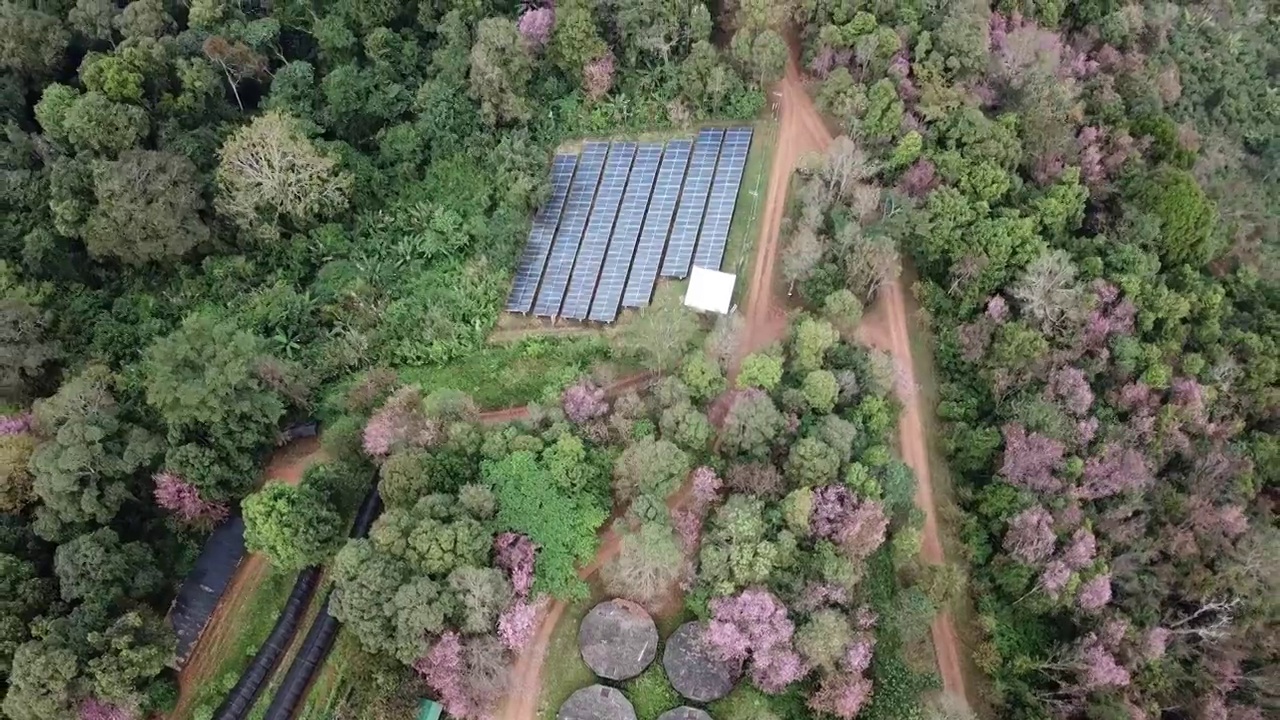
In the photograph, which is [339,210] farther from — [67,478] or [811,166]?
[811,166]

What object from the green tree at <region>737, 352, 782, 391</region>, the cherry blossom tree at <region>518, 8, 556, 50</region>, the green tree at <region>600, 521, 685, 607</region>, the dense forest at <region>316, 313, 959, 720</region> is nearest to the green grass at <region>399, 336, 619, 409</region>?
the dense forest at <region>316, 313, 959, 720</region>

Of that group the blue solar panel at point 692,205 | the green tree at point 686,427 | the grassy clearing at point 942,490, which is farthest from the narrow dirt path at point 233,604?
the grassy clearing at point 942,490

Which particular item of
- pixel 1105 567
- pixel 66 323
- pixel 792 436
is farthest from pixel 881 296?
pixel 66 323

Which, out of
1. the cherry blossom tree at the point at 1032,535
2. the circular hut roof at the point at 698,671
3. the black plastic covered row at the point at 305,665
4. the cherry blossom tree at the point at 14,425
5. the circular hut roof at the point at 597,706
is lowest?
the black plastic covered row at the point at 305,665

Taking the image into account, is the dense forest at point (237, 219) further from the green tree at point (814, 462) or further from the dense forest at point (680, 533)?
the green tree at point (814, 462)

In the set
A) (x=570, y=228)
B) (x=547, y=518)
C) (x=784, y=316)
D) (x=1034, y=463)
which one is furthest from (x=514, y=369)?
(x=1034, y=463)

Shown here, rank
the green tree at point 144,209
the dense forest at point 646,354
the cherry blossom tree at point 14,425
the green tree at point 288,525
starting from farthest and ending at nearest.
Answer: the green tree at point 144,209, the cherry blossom tree at point 14,425, the green tree at point 288,525, the dense forest at point 646,354

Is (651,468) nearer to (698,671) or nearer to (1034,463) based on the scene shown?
(698,671)
